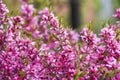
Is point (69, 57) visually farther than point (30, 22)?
No

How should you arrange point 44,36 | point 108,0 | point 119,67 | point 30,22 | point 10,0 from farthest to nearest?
point 108,0 → point 10,0 → point 30,22 → point 44,36 → point 119,67

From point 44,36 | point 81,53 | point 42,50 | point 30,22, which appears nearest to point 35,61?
point 42,50

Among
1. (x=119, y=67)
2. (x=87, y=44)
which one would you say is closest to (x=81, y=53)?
(x=87, y=44)

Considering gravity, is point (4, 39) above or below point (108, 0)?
below

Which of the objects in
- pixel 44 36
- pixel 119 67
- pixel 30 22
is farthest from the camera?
pixel 30 22

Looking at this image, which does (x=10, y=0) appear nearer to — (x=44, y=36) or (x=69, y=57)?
(x=44, y=36)

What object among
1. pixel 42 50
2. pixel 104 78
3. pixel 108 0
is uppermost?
pixel 108 0
